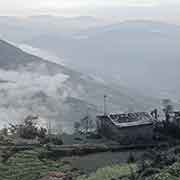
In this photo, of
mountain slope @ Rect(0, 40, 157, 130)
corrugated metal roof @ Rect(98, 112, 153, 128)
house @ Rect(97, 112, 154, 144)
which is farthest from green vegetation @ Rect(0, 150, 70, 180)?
mountain slope @ Rect(0, 40, 157, 130)

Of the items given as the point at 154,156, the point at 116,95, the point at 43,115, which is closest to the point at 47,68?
the point at 116,95

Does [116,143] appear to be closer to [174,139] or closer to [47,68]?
[174,139]

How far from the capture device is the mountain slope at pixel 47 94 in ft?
343

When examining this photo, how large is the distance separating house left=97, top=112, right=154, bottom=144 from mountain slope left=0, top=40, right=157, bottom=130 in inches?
1763

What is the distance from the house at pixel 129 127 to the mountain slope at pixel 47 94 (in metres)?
44.8

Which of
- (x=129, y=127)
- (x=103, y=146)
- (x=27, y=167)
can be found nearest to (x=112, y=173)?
(x=27, y=167)

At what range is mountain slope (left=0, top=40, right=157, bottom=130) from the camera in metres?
104

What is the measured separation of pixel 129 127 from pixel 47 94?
79.1 m

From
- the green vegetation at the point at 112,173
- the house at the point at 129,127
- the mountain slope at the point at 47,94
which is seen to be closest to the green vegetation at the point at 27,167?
the green vegetation at the point at 112,173

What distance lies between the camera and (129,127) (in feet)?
139

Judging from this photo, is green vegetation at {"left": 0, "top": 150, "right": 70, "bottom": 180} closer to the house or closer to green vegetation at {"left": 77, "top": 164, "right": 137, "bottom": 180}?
green vegetation at {"left": 77, "top": 164, "right": 137, "bottom": 180}

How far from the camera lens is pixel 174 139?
137 ft

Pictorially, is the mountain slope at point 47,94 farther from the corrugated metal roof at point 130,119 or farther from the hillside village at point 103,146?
the hillside village at point 103,146

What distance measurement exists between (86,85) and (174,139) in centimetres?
10502
